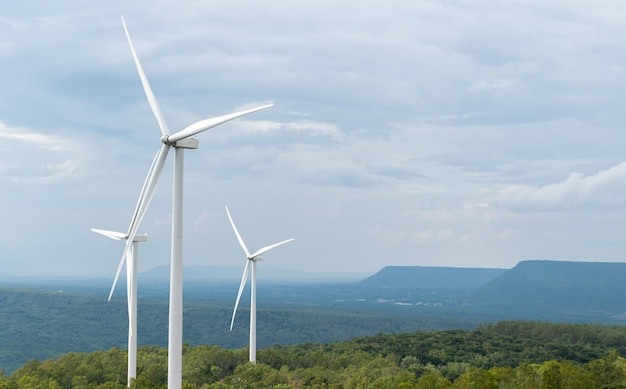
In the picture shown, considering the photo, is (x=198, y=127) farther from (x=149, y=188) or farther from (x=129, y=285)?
(x=129, y=285)

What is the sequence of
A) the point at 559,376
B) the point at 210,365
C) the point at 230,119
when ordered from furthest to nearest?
1. the point at 210,365
2. the point at 559,376
3. the point at 230,119

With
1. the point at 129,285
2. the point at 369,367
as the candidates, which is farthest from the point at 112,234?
the point at 369,367

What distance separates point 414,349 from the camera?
115562mm

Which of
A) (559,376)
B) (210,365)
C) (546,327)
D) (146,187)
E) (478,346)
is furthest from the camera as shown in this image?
(546,327)

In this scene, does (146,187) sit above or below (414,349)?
above

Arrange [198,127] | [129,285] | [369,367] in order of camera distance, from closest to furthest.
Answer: [198,127], [129,285], [369,367]

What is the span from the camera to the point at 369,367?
306 feet

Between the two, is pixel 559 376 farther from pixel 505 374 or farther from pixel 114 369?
pixel 114 369

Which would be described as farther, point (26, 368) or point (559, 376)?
point (26, 368)

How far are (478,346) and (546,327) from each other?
49.4m

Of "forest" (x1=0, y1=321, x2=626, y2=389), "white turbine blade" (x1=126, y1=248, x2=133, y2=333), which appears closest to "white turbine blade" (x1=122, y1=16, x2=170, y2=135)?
"white turbine blade" (x1=126, y1=248, x2=133, y2=333)

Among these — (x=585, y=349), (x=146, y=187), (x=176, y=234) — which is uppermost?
(x=146, y=187)

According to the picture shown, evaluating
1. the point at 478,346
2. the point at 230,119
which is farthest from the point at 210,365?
the point at 230,119

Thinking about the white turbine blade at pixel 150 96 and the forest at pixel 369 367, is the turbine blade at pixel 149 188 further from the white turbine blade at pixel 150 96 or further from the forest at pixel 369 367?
the forest at pixel 369 367
